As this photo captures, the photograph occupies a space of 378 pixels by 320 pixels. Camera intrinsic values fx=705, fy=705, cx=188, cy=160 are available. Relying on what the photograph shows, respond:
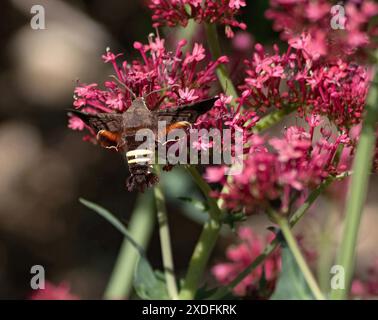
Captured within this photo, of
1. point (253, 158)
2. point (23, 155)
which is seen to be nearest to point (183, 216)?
point (23, 155)

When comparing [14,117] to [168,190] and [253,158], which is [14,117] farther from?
[253,158]

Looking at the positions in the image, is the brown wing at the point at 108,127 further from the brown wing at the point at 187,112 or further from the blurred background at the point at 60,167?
the blurred background at the point at 60,167

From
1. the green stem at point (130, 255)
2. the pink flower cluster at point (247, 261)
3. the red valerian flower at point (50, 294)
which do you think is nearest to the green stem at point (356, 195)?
the pink flower cluster at point (247, 261)

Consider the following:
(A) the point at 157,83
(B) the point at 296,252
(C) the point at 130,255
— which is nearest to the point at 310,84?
(A) the point at 157,83

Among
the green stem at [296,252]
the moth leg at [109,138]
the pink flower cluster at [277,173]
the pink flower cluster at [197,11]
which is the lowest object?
the green stem at [296,252]

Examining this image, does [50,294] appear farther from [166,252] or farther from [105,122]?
[105,122]
